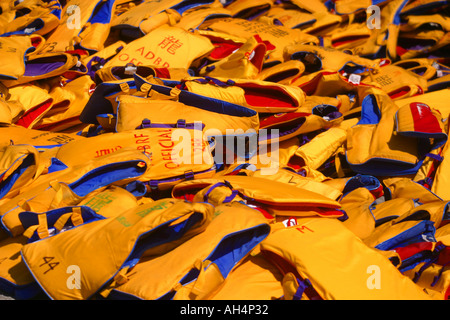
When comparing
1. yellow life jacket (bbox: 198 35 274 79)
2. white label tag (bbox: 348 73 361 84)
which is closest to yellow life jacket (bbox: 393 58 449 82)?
Result: white label tag (bbox: 348 73 361 84)

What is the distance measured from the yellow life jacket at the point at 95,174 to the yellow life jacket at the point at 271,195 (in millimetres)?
215

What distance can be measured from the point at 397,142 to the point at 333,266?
4.00 ft

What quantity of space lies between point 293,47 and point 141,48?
1.06m

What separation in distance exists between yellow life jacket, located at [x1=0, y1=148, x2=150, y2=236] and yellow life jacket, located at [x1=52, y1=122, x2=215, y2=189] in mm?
70

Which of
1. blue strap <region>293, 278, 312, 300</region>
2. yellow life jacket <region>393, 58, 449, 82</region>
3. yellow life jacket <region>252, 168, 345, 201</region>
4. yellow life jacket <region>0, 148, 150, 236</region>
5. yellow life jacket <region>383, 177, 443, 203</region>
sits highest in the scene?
yellow life jacket <region>0, 148, 150, 236</region>

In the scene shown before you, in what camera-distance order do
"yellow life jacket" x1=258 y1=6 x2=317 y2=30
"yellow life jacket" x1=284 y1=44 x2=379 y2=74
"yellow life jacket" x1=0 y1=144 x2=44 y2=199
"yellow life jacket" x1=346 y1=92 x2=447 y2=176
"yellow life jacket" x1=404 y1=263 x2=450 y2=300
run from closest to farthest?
"yellow life jacket" x1=404 y1=263 x2=450 y2=300 → "yellow life jacket" x1=0 y1=144 x2=44 y2=199 → "yellow life jacket" x1=346 y1=92 x2=447 y2=176 → "yellow life jacket" x1=284 y1=44 x2=379 y2=74 → "yellow life jacket" x1=258 y1=6 x2=317 y2=30

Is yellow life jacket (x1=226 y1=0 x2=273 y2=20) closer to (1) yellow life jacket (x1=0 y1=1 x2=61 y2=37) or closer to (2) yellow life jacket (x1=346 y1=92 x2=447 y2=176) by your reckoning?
(1) yellow life jacket (x1=0 y1=1 x2=61 y2=37)

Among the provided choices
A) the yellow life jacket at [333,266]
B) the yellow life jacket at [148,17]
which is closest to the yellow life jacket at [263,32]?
the yellow life jacket at [148,17]

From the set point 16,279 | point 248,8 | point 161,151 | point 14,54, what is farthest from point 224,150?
point 248,8

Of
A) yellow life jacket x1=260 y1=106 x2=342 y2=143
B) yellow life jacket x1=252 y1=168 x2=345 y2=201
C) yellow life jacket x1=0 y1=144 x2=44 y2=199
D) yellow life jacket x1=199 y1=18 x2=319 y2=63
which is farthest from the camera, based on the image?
yellow life jacket x1=199 y1=18 x2=319 y2=63

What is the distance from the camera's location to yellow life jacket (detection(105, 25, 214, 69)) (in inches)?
123

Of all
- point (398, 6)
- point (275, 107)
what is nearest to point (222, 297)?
point (275, 107)

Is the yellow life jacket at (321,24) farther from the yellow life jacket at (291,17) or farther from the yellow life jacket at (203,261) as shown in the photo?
the yellow life jacket at (203,261)

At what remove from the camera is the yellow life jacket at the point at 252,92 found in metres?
2.66
